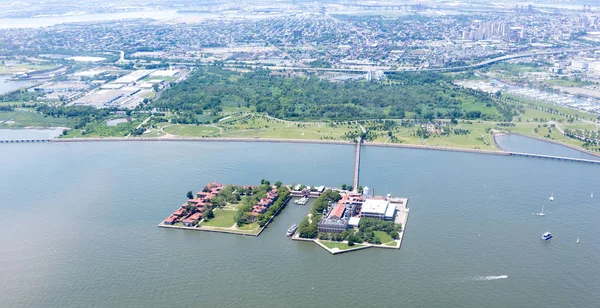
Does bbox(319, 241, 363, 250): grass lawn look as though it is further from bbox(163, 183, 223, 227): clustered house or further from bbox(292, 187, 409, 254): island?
bbox(163, 183, 223, 227): clustered house

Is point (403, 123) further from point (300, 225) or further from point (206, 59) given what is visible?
point (206, 59)

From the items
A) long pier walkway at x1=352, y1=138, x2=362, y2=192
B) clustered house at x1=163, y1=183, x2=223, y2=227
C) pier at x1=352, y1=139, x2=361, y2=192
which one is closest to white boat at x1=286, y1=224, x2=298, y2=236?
clustered house at x1=163, y1=183, x2=223, y2=227

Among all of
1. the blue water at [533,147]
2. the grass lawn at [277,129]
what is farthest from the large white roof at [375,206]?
the blue water at [533,147]

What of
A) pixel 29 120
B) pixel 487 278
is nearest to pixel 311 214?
pixel 487 278

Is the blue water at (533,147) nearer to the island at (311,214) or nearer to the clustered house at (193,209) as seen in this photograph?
the island at (311,214)

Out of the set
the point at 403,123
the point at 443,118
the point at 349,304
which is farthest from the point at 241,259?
the point at 443,118

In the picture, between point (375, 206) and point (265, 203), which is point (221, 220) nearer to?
point (265, 203)

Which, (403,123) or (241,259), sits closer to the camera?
(241,259)
